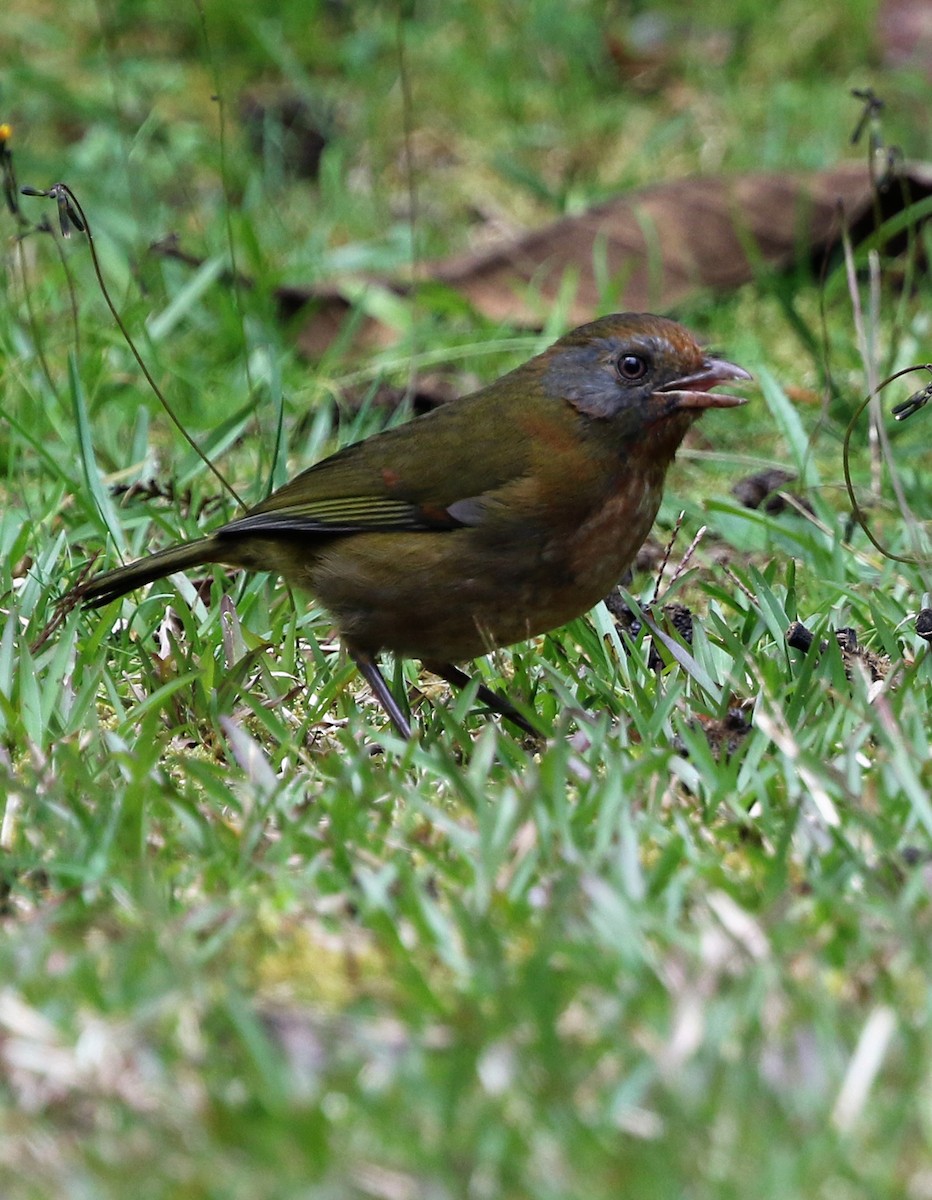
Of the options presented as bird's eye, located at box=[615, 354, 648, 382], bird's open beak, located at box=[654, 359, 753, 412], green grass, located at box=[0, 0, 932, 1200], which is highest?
bird's eye, located at box=[615, 354, 648, 382]

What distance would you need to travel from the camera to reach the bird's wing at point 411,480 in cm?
412

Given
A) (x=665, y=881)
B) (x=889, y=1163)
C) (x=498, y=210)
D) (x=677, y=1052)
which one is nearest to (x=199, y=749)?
(x=665, y=881)

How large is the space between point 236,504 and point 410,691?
0.93m

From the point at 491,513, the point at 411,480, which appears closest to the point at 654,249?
the point at 411,480

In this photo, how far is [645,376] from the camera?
163 inches

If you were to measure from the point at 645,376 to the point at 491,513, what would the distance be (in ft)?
1.64

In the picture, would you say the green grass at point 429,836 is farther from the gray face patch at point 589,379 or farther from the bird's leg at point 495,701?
the gray face patch at point 589,379

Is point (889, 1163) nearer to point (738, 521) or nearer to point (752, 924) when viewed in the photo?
point (752, 924)

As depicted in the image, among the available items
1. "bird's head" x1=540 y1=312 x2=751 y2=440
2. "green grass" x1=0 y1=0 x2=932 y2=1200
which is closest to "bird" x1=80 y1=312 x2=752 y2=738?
"bird's head" x1=540 y1=312 x2=751 y2=440

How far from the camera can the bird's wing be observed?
4.12 meters

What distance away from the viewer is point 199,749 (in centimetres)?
378

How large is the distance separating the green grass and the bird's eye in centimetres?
59

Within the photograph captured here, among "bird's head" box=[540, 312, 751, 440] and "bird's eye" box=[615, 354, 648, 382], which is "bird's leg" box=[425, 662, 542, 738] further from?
"bird's eye" box=[615, 354, 648, 382]

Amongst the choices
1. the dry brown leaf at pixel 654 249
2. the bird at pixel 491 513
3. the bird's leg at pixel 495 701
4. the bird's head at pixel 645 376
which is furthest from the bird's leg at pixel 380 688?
the dry brown leaf at pixel 654 249
